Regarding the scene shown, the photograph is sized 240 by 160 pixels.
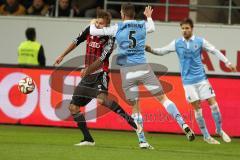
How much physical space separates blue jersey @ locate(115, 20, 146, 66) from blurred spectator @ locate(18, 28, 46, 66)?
5086 millimetres

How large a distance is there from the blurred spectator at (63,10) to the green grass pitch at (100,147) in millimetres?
4728

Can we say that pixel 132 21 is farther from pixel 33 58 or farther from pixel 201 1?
pixel 201 1

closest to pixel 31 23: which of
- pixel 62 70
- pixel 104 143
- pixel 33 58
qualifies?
pixel 33 58

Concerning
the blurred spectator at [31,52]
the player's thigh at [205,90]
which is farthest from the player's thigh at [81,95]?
the blurred spectator at [31,52]

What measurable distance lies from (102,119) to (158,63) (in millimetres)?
4325

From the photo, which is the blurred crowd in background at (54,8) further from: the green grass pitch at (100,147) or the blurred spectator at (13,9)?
the green grass pitch at (100,147)

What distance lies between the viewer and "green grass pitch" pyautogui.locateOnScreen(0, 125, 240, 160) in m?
10.8

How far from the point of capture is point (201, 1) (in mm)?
19766

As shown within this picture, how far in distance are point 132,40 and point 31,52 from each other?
548cm

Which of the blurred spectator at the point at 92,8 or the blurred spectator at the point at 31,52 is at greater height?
the blurred spectator at the point at 92,8

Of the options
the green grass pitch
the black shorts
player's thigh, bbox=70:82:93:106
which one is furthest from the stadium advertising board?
player's thigh, bbox=70:82:93:106

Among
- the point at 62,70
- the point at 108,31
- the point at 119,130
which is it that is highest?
the point at 108,31

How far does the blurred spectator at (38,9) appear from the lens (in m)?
19.9

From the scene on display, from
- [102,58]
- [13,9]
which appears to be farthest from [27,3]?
→ [102,58]
